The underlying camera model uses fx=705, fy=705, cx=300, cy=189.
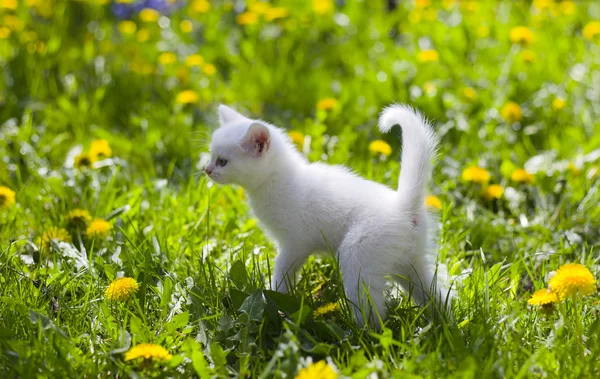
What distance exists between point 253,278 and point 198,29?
10.6ft

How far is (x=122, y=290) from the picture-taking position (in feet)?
7.09

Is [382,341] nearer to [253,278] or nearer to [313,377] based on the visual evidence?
[313,377]

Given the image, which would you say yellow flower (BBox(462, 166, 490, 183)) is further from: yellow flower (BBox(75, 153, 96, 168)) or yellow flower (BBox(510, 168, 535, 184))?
yellow flower (BBox(75, 153, 96, 168))

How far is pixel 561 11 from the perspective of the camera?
516 cm

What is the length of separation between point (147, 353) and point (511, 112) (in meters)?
2.55

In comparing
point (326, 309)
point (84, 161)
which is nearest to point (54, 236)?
point (84, 161)

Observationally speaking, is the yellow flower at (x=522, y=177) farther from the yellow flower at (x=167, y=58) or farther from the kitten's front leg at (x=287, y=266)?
the yellow flower at (x=167, y=58)

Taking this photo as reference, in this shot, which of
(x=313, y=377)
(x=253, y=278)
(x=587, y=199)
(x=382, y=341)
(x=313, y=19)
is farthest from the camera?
(x=313, y=19)

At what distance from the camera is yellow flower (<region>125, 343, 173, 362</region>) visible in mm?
1866

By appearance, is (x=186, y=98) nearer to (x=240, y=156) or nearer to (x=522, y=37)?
(x=240, y=156)

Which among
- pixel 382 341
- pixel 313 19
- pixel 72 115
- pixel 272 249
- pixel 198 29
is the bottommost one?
pixel 382 341

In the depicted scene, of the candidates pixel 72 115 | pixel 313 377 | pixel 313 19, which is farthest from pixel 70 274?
pixel 313 19

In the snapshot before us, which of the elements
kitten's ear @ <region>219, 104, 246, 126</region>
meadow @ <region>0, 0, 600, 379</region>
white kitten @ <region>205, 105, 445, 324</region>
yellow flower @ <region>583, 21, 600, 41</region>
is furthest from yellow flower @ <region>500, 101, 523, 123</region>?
kitten's ear @ <region>219, 104, 246, 126</region>

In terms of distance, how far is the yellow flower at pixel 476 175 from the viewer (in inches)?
125
